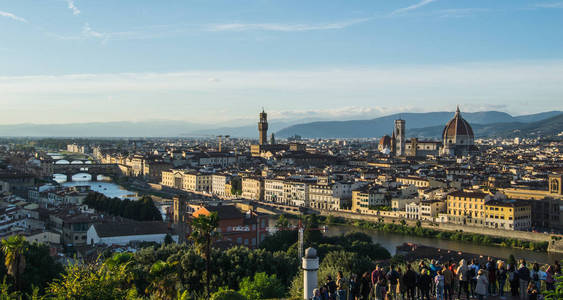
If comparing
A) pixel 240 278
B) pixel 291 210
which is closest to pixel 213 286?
pixel 240 278

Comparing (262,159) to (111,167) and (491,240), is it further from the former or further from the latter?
(491,240)

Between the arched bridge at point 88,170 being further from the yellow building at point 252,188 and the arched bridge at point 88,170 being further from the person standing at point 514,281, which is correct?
the person standing at point 514,281

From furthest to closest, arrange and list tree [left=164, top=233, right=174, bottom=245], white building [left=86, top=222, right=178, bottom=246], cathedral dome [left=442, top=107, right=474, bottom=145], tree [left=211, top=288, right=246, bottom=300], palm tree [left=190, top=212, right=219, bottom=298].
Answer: cathedral dome [left=442, top=107, right=474, bottom=145]
white building [left=86, top=222, right=178, bottom=246]
tree [left=164, top=233, right=174, bottom=245]
palm tree [left=190, top=212, right=219, bottom=298]
tree [left=211, top=288, right=246, bottom=300]

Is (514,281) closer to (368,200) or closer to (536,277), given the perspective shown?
(536,277)

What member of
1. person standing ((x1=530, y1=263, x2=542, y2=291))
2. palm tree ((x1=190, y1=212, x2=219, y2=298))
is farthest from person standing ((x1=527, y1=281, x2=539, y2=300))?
palm tree ((x1=190, y1=212, x2=219, y2=298))

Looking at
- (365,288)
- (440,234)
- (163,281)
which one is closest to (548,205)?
(440,234)

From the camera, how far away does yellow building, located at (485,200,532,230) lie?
85.5 feet

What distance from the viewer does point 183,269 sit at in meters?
12.9

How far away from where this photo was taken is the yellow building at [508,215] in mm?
26062

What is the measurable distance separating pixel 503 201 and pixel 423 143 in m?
49.3

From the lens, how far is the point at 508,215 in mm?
26141

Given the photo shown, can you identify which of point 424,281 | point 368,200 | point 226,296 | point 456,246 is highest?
point 424,281

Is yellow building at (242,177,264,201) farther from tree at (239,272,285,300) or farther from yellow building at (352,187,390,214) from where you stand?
tree at (239,272,285,300)

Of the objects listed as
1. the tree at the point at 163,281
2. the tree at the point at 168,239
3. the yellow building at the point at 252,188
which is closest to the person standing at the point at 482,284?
the tree at the point at 163,281
